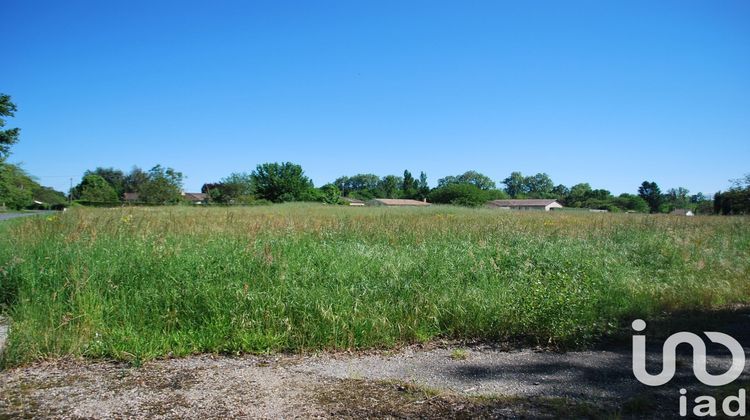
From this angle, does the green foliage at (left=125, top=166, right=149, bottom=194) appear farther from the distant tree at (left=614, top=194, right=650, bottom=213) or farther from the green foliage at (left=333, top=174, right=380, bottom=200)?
the distant tree at (left=614, top=194, right=650, bottom=213)

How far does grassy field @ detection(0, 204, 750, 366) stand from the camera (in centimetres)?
443

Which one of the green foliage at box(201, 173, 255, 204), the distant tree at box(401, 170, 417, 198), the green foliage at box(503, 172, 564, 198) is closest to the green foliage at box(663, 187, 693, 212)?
the green foliage at box(503, 172, 564, 198)

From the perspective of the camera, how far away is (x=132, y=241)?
272 inches

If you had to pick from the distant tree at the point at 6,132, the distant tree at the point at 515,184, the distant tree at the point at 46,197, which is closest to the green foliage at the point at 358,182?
the distant tree at the point at 515,184

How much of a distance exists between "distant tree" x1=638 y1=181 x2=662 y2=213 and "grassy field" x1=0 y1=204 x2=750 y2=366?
12678 cm

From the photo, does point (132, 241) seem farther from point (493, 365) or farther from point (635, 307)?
point (635, 307)

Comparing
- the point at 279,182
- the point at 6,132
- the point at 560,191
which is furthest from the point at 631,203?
the point at 6,132

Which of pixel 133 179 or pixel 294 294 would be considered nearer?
pixel 294 294

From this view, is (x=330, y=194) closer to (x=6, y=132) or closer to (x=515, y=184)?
(x=6, y=132)

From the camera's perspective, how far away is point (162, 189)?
57.2 meters

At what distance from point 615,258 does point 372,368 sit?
250 inches

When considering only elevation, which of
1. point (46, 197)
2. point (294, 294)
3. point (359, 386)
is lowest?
point (359, 386)

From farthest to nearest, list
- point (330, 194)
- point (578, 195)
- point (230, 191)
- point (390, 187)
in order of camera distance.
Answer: point (390, 187), point (578, 195), point (330, 194), point (230, 191)

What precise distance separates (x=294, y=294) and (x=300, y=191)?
263 feet
